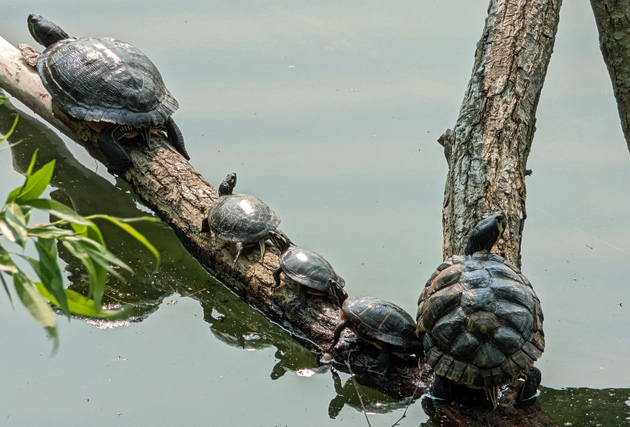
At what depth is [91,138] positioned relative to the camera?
207 inches

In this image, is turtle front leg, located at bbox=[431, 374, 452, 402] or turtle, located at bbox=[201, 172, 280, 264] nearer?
turtle front leg, located at bbox=[431, 374, 452, 402]

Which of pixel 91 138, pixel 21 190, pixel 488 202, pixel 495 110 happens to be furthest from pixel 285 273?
pixel 21 190

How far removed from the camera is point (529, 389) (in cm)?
348

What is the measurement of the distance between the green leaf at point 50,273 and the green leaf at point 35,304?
0.04 metres

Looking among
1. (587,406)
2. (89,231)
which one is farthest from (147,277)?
(89,231)

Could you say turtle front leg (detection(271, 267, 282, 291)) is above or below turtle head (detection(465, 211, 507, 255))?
below

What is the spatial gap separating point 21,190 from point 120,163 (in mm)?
3619

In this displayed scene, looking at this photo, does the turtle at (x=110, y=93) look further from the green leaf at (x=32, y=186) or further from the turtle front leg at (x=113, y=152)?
the green leaf at (x=32, y=186)

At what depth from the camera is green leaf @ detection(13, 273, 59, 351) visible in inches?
52.9

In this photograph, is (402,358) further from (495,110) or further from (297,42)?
(297,42)

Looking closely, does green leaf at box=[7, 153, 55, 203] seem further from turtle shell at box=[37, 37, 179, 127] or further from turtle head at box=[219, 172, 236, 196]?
turtle shell at box=[37, 37, 179, 127]

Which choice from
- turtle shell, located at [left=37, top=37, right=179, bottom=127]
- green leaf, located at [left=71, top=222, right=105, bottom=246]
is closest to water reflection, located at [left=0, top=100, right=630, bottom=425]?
turtle shell, located at [left=37, top=37, right=179, bottom=127]

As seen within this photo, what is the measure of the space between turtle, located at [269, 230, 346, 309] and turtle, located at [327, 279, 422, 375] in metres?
0.26

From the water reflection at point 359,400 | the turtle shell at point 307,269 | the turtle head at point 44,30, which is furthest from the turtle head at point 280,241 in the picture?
the turtle head at point 44,30
